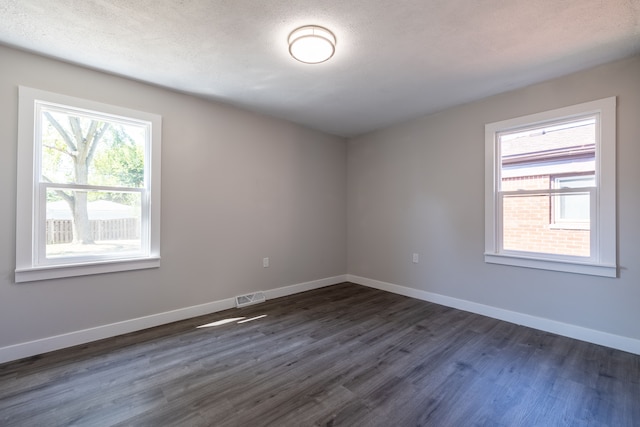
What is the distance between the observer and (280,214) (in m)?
3.93

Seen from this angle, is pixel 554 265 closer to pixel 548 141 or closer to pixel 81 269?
pixel 548 141

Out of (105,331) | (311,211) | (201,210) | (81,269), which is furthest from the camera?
(311,211)

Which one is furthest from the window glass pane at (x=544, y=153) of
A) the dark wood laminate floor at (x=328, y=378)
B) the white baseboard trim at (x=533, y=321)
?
the dark wood laminate floor at (x=328, y=378)

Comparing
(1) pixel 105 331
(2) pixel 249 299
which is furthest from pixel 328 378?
(1) pixel 105 331

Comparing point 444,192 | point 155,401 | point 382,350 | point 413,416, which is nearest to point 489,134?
point 444,192

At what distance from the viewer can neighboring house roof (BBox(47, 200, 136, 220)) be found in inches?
94.5

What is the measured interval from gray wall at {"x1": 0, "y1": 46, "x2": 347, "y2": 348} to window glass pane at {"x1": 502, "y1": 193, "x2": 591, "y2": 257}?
2.45 meters

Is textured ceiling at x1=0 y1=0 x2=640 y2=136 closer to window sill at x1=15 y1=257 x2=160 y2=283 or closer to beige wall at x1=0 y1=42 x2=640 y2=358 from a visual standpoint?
beige wall at x1=0 y1=42 x2=640 y2=358

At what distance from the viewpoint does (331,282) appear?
15.0ft

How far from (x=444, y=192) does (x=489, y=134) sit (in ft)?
2.71

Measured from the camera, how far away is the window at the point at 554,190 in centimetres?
246

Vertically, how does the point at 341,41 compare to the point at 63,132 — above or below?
above

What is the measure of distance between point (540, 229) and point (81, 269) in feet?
14.7

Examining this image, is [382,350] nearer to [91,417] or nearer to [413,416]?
[413,416]
